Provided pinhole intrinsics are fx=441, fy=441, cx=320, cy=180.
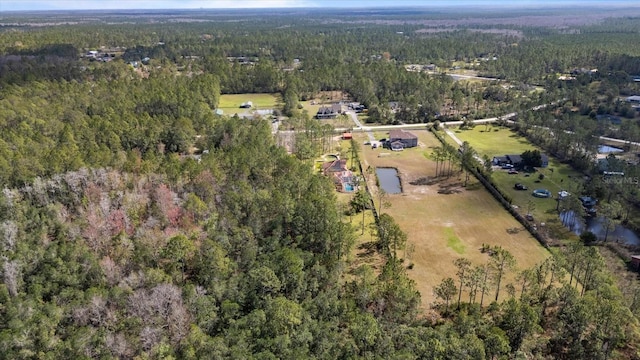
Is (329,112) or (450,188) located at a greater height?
(329,112)

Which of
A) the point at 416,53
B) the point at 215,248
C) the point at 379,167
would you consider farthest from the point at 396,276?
the point at 416,53

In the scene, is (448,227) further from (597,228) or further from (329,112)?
(329,112)

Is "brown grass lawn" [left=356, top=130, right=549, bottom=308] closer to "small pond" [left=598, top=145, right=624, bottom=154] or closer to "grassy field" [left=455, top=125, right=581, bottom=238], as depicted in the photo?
"grassy field" [left=455, top=125, right=581, bottom=238]

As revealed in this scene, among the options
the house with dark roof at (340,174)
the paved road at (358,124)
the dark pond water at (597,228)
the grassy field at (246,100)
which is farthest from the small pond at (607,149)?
the grassy field at (246,100)

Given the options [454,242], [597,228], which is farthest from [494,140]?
[454,242]

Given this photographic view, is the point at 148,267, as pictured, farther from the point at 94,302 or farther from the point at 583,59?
the point at 583,59

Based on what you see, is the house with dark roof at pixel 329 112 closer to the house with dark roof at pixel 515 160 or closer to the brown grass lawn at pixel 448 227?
the brown grass lawn at pixel 448 227
